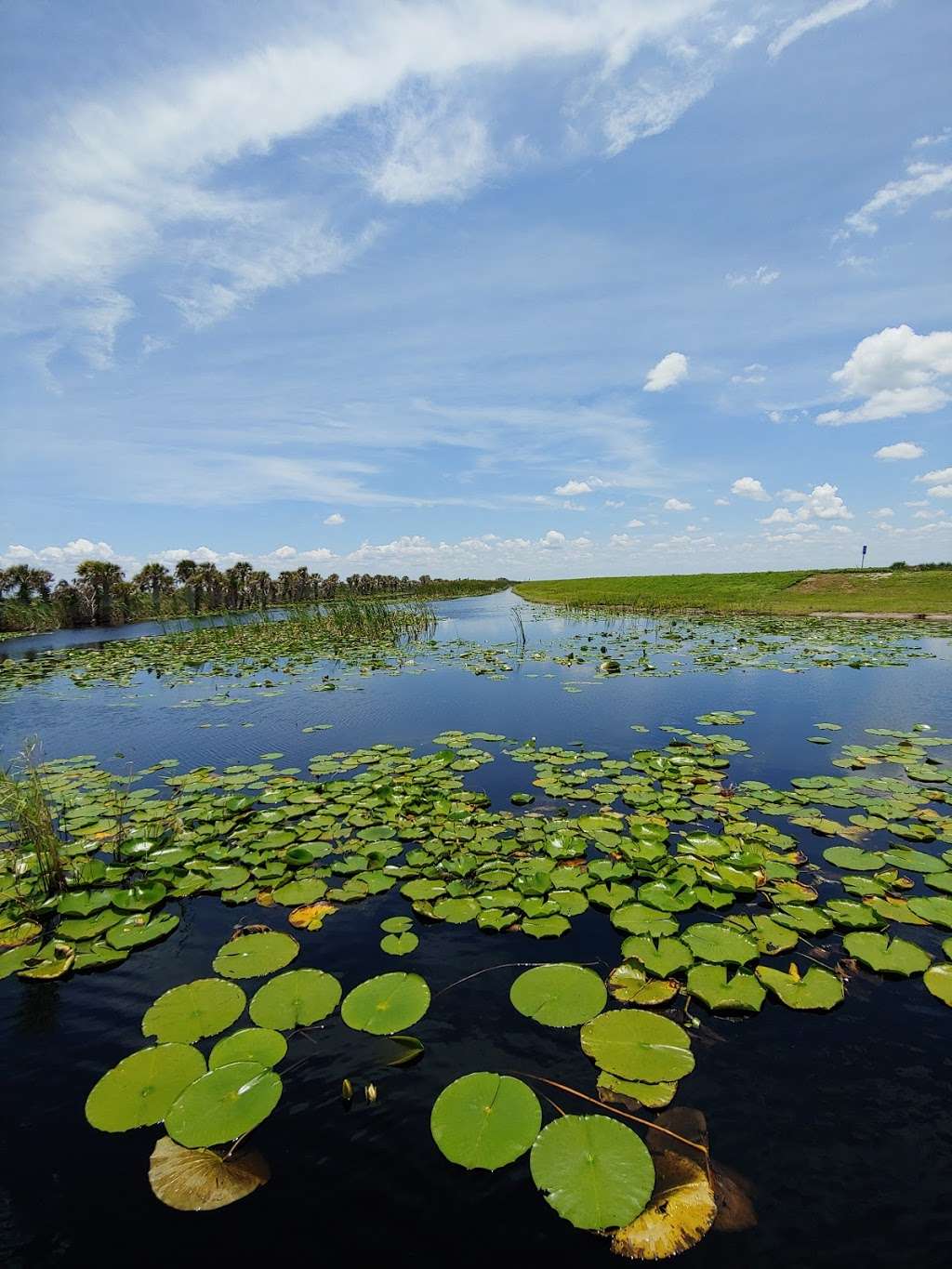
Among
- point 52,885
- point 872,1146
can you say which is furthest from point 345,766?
point 872,1146

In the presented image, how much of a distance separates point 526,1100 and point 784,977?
5.52 feet

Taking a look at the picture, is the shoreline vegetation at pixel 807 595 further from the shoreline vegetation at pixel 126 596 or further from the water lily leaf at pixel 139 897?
the water lily leaf at pixel 139 897

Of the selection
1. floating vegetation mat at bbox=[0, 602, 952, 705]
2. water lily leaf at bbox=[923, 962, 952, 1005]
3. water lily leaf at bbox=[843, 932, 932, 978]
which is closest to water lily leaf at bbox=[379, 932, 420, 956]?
water lily leaf at bbox=[843, 932, 932, 978]

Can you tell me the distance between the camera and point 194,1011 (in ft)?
9.05

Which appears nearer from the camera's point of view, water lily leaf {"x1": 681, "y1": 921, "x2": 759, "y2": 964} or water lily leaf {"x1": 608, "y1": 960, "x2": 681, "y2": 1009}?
water lily leaf {"x1": 608, "y1": 960, "x2": 681, "y2": 1009}

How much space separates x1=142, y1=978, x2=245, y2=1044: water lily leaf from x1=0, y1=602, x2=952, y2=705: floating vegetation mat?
808cm

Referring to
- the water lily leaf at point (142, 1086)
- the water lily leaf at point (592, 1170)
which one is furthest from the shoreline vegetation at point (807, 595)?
the water lily leaf at point (142, 1086)

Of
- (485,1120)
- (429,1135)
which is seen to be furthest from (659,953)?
(429,1135)

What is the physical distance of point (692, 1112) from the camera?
2.19 metres

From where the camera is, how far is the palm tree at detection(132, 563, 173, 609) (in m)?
40.3

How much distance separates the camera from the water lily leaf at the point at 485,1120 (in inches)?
78.8

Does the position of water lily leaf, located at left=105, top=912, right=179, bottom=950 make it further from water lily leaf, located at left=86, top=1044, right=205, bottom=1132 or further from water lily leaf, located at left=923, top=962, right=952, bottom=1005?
water lily leaf, located at left=923, top=962, right=952, bottom=1005

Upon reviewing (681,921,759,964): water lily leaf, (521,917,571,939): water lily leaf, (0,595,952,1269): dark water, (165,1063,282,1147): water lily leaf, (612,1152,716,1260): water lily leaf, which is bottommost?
(0,595,952,1269): dark water

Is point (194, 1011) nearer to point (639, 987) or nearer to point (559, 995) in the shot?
point (559, 995)
